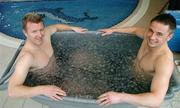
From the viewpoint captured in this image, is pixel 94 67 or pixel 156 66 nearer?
pixel 156 66

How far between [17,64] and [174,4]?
2037 mm

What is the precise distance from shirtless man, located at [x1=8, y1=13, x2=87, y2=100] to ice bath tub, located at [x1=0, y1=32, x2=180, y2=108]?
7 centimetres

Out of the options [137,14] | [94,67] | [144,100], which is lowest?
[144,100]

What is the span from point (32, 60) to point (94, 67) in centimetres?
47

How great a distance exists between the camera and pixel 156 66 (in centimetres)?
179

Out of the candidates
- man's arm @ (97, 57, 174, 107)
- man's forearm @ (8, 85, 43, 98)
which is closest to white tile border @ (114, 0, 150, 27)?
man's arm @ (97, 57, 174, 107)

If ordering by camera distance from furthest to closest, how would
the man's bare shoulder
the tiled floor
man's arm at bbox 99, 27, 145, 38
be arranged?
the tiled floor
man's arm at bbox 99, 27, 145, 38
the man's bare shoulder

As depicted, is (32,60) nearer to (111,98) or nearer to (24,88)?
(24,88)

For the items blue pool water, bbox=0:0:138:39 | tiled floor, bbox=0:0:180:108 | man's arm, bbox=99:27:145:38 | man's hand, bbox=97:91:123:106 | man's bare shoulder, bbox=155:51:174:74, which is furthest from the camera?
blue pool water, bbox=0:0:138:39

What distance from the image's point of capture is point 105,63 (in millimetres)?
Result: 2098

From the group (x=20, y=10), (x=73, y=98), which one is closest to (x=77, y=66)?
(x=73, y=98)

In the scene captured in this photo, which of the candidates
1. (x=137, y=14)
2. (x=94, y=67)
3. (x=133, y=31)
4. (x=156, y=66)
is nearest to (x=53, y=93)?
(x=94, y=67)

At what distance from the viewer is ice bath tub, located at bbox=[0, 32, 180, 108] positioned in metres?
1.75

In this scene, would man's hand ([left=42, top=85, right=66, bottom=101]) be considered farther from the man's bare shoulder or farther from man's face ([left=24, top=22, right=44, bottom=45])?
the man's bare shoulder
